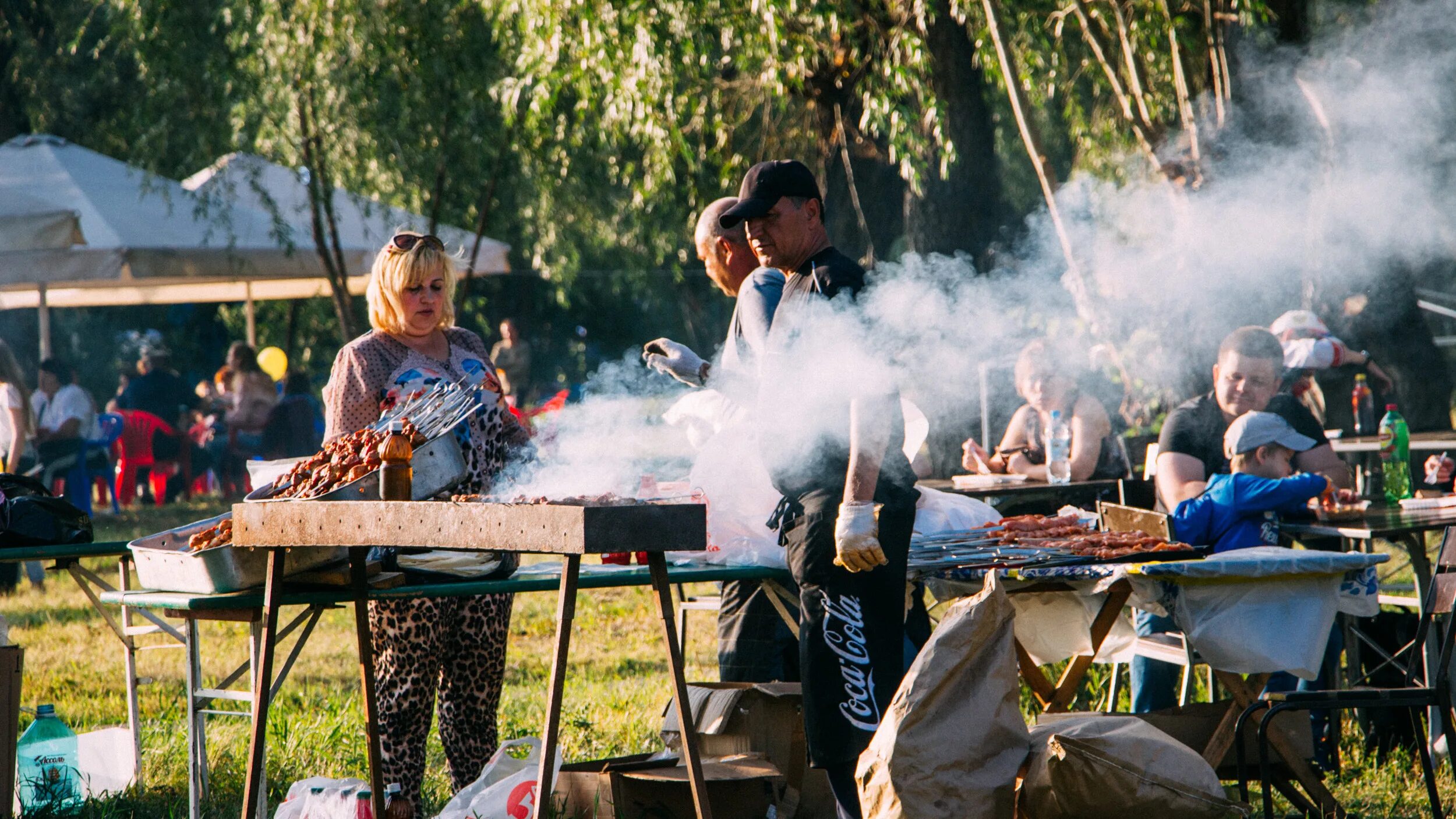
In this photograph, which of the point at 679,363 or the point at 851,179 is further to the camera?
the point at 851,179

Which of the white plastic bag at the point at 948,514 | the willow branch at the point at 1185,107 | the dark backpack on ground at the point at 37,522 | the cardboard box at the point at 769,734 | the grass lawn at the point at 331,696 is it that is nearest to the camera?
the cardboard box at the point at 769,734

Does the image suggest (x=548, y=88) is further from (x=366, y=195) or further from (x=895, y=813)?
(x=895, y=813)

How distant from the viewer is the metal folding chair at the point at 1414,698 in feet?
10.8

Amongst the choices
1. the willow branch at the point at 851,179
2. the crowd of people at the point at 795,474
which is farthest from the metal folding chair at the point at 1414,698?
the willow branch at the point at 851,179

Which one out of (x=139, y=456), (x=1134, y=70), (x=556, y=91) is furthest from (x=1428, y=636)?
(x=139, y=456)

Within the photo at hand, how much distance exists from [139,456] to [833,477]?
40.0 feet

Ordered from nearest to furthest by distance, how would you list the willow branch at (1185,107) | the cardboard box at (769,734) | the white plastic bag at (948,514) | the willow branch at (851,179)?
1. the cardboard box at (769,734)
2. the white plastic bag at (948,514)
3. the willow branch at (1185,107)
4. the willow branch at (851,179)

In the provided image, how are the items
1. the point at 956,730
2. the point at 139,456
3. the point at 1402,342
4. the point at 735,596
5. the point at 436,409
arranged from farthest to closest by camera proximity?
1. the point at 139,456
2. the point at 1402,342
3. the point at 735,596
4. the point at 436,409
5. the point at 956,730

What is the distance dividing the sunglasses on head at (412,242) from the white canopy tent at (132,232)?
6.77 meters

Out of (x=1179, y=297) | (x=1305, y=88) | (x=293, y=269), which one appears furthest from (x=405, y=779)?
(x=293, y=269)

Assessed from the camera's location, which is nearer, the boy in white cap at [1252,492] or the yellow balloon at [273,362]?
the boy in white cap at [1252,492]

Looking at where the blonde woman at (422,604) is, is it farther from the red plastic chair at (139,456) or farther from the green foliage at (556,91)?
the red plastic chair at (139,456)

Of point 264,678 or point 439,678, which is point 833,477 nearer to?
point 439,678

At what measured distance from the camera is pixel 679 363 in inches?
163
